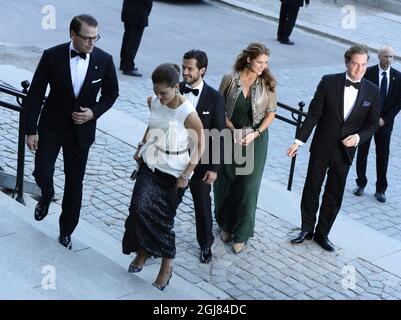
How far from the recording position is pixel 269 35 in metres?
18.2

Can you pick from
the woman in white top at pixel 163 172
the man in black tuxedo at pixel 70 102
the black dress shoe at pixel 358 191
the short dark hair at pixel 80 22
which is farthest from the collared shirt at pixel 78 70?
the black dress shoe at pixel 358 191

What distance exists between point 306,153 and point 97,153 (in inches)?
120

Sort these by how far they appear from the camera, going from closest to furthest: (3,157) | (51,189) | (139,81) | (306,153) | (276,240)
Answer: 1. (51,189)
2. (276,240)
3. (3,157)
4. (306,153)
5. (139,81)

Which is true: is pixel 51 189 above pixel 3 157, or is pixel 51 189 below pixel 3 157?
above

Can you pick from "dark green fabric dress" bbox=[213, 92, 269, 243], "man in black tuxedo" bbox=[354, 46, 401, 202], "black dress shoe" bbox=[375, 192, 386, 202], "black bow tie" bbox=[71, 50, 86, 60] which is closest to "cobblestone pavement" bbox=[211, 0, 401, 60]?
"man in black tuxedo" bbox=[354, 46, 401, 202]

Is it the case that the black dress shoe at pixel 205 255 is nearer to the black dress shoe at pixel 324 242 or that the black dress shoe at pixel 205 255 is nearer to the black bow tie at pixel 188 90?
the black dress shoe at pixel 324 242

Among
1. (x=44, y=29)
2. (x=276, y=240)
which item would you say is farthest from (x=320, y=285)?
(x=44, y=29)

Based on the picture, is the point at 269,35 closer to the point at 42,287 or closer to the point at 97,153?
the point at 97,153

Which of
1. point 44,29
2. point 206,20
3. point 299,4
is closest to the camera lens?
point 44,29

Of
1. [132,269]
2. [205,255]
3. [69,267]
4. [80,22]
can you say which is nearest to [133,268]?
[132,269]

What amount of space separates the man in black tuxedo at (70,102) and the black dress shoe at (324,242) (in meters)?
2.50

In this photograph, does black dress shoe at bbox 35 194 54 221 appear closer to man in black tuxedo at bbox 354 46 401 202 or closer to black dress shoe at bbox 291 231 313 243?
black dress shoe at bbox 291 231 313 243

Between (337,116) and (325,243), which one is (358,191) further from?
(337,116)
